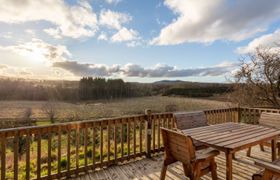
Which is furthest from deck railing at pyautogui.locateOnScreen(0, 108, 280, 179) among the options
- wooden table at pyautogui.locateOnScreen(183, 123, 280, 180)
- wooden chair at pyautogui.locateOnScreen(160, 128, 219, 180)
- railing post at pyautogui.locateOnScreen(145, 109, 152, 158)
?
wooden chair at pyautogui.locateOnScreen(160, 128, 219, 180)

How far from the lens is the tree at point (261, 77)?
24.6 ft

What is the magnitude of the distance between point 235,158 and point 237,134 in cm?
125

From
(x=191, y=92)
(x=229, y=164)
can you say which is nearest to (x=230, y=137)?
(x=229, y=164)

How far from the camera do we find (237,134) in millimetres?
2932

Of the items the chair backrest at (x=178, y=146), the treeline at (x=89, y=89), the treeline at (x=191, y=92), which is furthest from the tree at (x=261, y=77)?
the treeline at (x=191, y=92)

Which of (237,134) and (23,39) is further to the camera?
(23,39)

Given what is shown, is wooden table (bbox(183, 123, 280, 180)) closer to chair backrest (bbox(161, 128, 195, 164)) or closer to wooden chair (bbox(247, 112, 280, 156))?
chair backrest (bbox(161, 128, 195, 164))

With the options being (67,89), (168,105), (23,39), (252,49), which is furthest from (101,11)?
(67,89)

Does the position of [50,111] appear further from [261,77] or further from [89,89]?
[261,77]

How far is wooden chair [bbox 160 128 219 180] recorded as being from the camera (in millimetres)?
2229

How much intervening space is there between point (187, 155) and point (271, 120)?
2.52 m

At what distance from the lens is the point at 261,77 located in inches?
310

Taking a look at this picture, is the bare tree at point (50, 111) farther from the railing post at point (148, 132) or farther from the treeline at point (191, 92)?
the railing post at point (148, 132)

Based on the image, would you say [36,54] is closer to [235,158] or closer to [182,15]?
[182,15]
